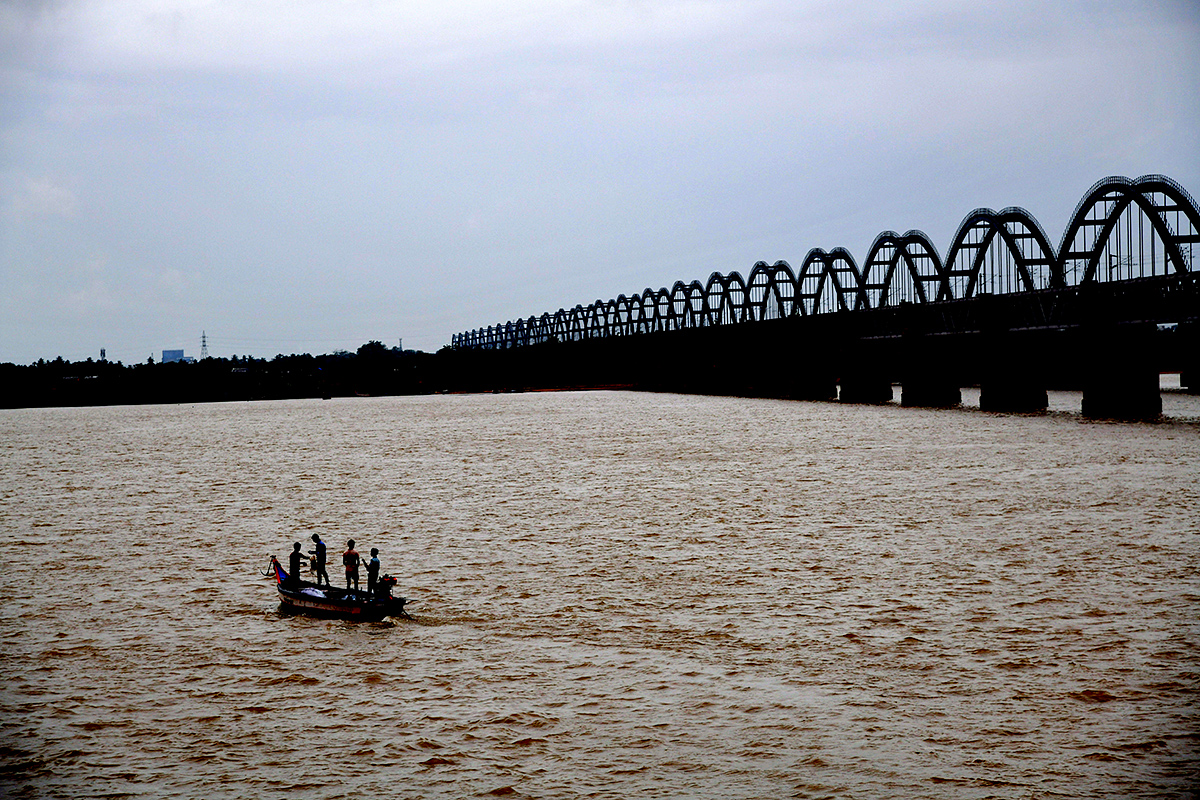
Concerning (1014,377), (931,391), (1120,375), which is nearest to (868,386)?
(931,391)

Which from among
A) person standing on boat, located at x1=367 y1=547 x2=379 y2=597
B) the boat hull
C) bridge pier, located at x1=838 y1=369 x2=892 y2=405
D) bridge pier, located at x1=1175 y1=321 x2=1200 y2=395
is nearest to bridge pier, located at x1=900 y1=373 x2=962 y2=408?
bridge pier, located at x1=838 y1=369 x2=892 y2=405

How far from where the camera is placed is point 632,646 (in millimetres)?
19250

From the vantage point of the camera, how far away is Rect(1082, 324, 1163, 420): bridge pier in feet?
225

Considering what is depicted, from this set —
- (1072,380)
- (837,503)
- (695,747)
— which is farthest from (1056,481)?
(1072,380)

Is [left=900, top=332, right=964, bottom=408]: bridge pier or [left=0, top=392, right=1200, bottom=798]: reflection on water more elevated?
[left=900, top=332, right=964, bottom=408]: bridge pier

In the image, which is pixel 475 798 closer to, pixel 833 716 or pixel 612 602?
pixel 833 716

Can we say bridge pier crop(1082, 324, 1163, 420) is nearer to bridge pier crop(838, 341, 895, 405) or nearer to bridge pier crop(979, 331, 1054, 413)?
bridge pier crop(979, 331, 1054, 413)

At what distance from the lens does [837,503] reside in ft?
122

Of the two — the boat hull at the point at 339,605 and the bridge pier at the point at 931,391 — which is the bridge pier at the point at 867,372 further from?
the boat hull at the point at 339,605

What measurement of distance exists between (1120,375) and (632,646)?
2383 inches

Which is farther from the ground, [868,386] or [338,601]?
[868,386]

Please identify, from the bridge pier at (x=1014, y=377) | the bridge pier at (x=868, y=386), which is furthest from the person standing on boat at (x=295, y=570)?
the bridge pier at (x=868, y=386)

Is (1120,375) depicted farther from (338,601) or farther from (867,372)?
(338,601)

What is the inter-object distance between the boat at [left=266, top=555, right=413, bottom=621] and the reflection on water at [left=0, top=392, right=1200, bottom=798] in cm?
29
